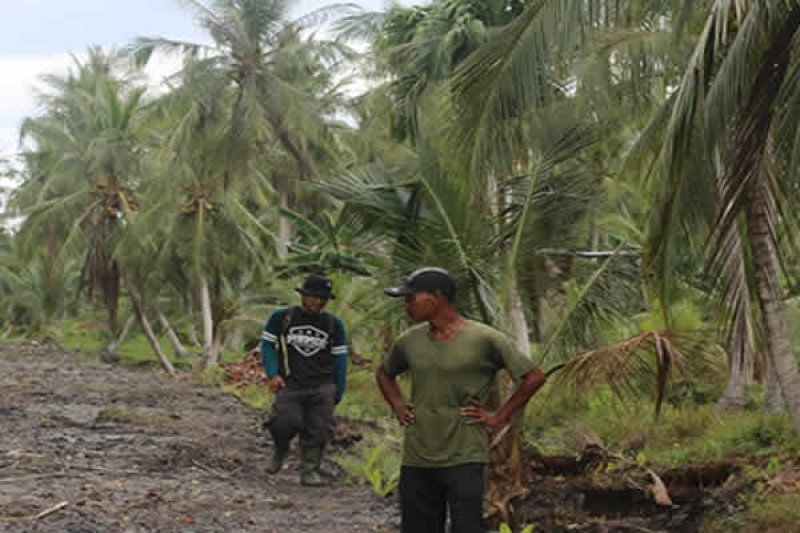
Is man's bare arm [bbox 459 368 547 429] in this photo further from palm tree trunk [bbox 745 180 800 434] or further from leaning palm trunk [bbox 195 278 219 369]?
leaning palm trunk [bbox 195 278 219 369]

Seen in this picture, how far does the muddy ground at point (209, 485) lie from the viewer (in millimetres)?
7098

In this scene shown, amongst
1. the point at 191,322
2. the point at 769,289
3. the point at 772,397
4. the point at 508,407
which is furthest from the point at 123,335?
the point at 508,407

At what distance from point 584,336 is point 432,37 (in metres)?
13.5

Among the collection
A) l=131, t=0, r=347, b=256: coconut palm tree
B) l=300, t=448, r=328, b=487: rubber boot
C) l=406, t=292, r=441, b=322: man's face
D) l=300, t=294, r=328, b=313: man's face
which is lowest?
l=300, t=448, r=328, b=487: rubber boot

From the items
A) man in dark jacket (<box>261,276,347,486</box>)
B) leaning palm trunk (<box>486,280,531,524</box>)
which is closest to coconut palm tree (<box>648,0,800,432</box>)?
leaning palm trunk (<box>486,280,531,524</box>)

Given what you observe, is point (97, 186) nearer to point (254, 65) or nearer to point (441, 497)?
point (254, 65)

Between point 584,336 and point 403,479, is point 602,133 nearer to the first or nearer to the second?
point 584,336

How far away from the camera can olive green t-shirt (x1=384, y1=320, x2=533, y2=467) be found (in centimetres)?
478

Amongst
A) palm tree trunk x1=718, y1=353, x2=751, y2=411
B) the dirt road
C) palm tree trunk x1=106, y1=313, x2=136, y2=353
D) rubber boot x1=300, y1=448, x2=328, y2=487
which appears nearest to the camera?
the dirt road

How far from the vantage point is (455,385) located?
15.7 ft

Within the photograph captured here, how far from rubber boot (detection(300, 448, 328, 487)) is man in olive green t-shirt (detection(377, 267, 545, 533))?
374 centimetres

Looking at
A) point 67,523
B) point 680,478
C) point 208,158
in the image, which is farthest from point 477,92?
point 208,158

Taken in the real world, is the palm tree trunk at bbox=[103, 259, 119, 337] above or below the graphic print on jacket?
below

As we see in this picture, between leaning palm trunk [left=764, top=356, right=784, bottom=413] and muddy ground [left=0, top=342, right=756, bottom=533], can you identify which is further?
leaning palm trunk [left=764, top=356, right=784, bottom=413]
